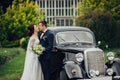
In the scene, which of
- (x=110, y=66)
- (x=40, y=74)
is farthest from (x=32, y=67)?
(x=110, y=66)

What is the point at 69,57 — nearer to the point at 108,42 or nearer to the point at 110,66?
the point at 110,66

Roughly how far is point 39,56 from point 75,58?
1.03m

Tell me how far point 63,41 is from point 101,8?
90.4ft

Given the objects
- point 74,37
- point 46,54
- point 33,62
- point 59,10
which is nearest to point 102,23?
point 59,10

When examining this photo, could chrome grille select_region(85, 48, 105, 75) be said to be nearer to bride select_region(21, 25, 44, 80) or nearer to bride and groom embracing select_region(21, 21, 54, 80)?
bride and groom embracing select_region(21, 21, 54, 80)

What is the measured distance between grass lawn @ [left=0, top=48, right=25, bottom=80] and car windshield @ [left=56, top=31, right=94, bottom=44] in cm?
357

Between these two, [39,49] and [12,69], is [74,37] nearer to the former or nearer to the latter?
[39,49]

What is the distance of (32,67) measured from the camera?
15359 mm

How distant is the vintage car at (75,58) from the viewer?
1450 centimetres

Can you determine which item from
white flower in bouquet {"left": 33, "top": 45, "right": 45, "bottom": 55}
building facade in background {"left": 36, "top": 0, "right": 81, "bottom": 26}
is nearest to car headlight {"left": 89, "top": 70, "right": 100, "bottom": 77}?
white flower in bouquet {"left": 33, "top": 45, "right": 45, "bottom": 55}

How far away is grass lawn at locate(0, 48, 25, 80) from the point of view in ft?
64.9

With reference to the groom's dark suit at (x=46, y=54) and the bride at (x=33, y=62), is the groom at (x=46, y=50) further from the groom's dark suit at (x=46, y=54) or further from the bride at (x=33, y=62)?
the bride at (x=33, y=62)

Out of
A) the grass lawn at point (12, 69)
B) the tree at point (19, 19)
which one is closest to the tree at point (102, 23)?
the tree at point (19, 19)

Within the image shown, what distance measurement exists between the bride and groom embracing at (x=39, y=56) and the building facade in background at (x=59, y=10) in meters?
42.9
